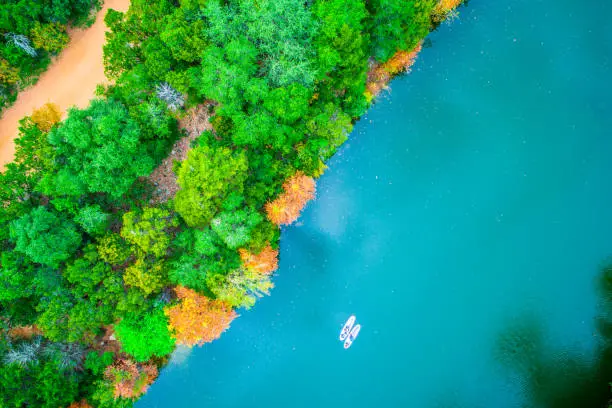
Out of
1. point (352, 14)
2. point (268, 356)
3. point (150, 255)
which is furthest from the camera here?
point (268, 356)

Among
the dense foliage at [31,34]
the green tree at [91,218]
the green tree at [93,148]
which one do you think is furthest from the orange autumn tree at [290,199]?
the dense foliage at [31,34]

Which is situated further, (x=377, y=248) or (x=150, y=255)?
(x=377, y=248)

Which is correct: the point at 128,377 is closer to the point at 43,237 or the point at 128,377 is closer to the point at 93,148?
the point at 43,237

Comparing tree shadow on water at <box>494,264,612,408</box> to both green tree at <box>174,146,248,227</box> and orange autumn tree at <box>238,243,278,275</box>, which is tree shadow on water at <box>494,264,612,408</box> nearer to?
orange autumn tree at <box>238,243,278,275</box>

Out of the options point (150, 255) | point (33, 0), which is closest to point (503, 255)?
point (150, 255)

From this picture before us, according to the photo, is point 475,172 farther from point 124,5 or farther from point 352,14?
point 124,5

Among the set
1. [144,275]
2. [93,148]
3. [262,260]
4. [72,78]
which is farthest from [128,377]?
[72,78]
